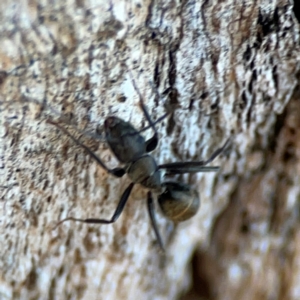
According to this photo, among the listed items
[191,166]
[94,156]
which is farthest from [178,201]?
[94,156]

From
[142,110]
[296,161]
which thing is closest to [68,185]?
[142,110]

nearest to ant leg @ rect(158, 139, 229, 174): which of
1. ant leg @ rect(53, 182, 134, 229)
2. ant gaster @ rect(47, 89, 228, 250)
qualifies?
ant gaster @ rect(47, 89, 228, 250)

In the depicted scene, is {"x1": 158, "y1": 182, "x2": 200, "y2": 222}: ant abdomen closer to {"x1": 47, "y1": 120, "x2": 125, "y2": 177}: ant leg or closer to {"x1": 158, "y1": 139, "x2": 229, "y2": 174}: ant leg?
{"x1": 158, "y1": 139, "x2": 229, "y2": 174}: ant leg

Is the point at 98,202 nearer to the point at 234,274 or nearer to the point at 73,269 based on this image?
the point at 73,269

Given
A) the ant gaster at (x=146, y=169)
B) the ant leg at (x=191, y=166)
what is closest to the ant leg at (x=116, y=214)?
the ant gaster at (x=146, y=169)

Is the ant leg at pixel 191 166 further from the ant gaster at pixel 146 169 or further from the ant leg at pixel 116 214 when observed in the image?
the ant leg at pixel 116 214

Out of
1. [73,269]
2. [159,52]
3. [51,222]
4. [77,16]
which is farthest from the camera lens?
[73,269]
